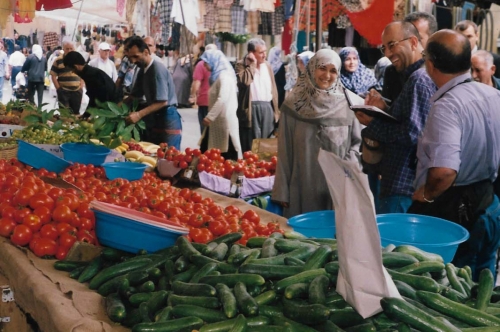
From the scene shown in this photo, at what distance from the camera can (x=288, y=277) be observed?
2.29m

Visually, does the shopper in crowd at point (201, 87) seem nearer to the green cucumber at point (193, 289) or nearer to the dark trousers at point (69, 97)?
the dark trousers at point (69, 97)

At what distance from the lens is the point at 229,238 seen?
9.47 ft

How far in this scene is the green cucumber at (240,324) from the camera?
200 centimetres

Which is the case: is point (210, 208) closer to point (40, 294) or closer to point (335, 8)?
point (40, 294)

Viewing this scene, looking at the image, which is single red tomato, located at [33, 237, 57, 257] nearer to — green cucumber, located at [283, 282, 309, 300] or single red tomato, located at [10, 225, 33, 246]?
single red tomato, located at [10, 225, 33, 246]

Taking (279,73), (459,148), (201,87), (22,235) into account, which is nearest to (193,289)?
(22,235)

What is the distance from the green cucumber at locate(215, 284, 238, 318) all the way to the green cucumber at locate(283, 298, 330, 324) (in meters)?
0.18

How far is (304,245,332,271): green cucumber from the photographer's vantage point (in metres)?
2.33

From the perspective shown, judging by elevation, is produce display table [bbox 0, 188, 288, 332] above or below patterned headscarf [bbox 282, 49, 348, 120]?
below

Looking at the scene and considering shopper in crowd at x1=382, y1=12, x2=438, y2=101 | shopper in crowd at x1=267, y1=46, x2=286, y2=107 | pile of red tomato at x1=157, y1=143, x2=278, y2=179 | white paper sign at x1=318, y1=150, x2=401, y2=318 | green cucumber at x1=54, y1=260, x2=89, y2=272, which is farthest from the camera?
shopper in crowd at x1=267, y1=46, x2=286, y2=107

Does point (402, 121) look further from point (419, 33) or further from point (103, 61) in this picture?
point (103, 61)

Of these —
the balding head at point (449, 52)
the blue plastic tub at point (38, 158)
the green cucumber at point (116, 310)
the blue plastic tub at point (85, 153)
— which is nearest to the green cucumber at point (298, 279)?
the green cucumber at point (116, 310)

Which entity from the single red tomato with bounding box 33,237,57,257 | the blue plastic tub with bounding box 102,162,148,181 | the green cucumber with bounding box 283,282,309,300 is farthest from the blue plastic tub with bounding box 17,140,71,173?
the green cucumber with bounding box 283,282,309,300

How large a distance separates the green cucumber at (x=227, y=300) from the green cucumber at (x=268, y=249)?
334 millimetres
